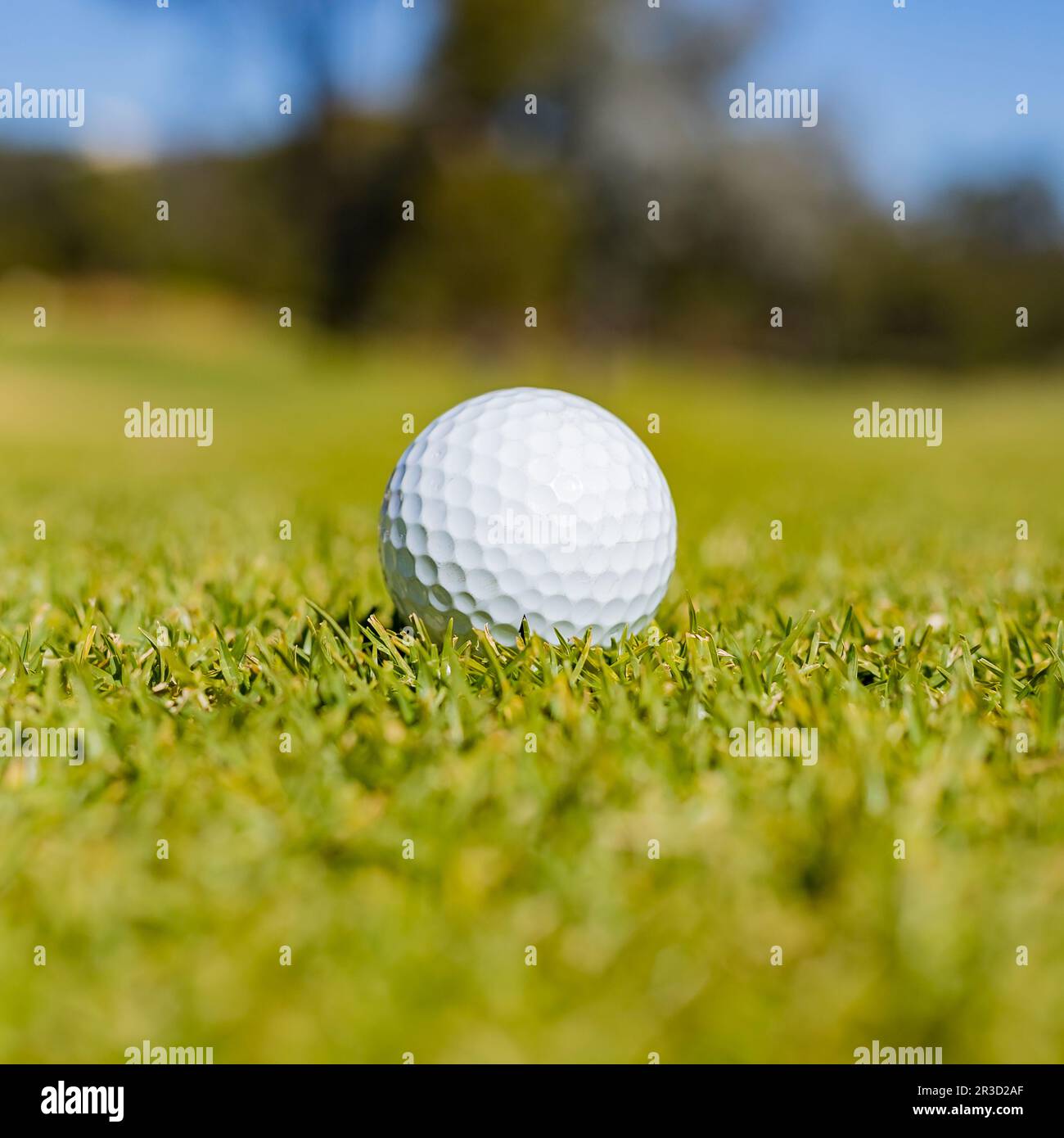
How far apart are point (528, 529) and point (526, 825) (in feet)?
3.68

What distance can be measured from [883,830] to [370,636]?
1.39 m

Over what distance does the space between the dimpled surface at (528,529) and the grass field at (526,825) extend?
16 centimetres

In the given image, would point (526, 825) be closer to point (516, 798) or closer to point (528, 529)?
point (516, 798)

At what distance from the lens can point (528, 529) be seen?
281 centimetres

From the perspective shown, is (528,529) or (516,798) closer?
(516,798)

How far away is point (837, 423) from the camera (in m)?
18.2

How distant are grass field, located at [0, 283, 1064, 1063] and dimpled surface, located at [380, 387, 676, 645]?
16 centimetres

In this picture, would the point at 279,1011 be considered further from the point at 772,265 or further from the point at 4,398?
the point at 772,265

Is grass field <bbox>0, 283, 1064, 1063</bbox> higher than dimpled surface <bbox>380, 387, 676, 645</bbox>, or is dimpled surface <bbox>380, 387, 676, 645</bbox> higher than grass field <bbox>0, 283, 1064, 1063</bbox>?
dimpled surface <bbox>380, 387, 676, 645</bbox>

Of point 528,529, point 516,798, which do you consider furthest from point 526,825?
point 528,529

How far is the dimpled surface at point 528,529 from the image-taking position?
9.20 ft

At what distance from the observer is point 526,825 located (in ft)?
5.98

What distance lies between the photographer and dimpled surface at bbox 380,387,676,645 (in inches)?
110

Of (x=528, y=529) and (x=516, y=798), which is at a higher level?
(x=528, y=529)
